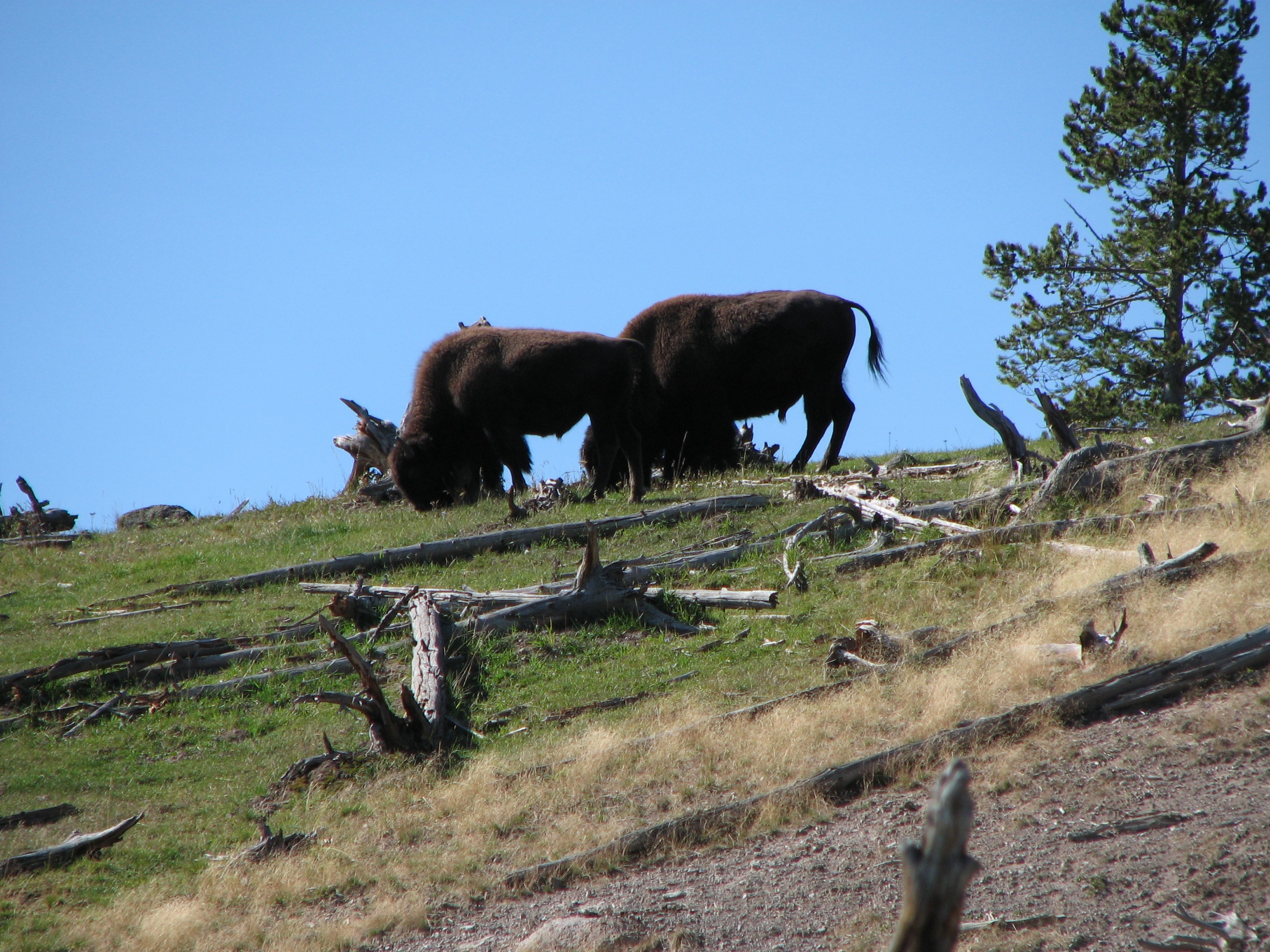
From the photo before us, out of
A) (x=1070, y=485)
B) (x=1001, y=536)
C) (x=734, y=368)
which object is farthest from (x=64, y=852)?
(x=734, y=368)

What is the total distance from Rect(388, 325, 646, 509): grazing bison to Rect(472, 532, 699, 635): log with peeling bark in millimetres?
3867

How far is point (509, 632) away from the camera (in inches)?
360

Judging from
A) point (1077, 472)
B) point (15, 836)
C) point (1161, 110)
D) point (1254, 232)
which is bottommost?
point (15, 836)

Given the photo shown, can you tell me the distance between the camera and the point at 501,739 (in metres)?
7.56

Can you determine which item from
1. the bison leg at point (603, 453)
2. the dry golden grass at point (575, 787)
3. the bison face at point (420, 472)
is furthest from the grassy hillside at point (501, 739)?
the bison face at point (420, 472)

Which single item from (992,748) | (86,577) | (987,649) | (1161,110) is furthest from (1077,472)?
(1161,110)

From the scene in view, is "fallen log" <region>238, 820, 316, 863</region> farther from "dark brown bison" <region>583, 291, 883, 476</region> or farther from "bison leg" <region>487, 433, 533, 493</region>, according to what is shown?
"dark brown bison" <region>583, 291, 883, 476</region>

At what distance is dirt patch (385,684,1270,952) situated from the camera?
14.8ft

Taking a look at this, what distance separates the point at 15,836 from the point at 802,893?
4.51 m

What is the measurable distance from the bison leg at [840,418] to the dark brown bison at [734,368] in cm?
1

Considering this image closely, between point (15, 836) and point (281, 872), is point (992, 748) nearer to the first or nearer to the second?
point (281, 872)

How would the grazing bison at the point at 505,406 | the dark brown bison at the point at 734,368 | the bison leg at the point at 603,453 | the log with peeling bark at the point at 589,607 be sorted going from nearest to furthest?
the log with peeling bark at the point at 589,607
the grazing bison at the point at 505,406
the bison leg at the point at 603,453
the dark brown bison at the point at 734,368

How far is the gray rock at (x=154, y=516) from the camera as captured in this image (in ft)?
57.8

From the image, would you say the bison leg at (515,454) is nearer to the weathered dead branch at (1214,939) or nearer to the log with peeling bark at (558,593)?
the log with peeling bark at (558,593)
